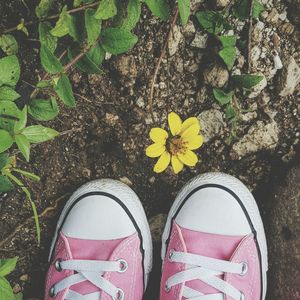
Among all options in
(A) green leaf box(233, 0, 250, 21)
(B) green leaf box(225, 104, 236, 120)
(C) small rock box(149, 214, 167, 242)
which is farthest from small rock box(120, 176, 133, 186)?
(A) green leaf box(233, 0, 250, 21)

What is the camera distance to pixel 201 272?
5.35ft

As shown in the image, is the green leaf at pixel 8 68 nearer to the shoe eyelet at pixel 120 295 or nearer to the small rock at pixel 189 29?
the small rock at pixel 189 29

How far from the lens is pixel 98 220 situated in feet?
5.55

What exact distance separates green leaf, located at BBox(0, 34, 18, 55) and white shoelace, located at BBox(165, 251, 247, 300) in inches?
29.4

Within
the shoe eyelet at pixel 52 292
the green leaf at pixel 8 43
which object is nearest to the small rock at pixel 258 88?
the green leaf at pixel 8 43

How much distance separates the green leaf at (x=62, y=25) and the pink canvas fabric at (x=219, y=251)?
67 centimetres

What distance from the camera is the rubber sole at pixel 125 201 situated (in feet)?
5.53

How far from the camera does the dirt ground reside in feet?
5.40

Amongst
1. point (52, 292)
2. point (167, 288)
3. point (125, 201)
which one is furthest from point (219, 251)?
point (52, 292)

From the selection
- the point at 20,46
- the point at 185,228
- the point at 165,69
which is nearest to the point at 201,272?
the point at 185,228

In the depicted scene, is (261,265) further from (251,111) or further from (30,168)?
(30,168)

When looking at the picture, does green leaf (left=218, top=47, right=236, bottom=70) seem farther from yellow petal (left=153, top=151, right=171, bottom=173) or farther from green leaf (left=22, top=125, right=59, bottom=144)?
green leaf (left=22, top=125, right=59, bottom=144)

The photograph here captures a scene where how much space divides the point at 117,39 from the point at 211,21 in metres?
0.37

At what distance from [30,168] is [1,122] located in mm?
397
